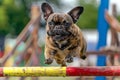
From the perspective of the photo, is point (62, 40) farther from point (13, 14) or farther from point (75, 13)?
point (13, 14)

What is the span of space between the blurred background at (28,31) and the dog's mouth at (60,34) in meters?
4.39

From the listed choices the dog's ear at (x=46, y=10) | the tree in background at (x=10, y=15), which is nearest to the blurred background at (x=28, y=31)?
the tree in background at (x=10, y=15)

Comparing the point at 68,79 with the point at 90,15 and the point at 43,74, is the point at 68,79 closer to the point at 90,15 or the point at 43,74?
the point at 43,74

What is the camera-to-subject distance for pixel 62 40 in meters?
5.39

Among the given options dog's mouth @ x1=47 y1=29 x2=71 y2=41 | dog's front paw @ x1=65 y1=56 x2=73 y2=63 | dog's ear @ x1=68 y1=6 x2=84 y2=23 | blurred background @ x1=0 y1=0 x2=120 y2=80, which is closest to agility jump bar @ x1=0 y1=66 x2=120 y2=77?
dog's front paw @ x1=65 y1=56 x2=73 y2=63

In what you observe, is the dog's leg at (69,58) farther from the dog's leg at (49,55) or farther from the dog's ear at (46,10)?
the dog's ear at (46,10)

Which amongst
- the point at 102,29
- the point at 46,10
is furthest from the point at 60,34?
the point at 102,29

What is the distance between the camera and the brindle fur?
5.36 metres

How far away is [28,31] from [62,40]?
5770 mm

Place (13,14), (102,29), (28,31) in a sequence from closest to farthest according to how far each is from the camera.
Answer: (102,29) < (28,31) < (13,14)

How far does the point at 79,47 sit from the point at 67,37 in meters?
0.31

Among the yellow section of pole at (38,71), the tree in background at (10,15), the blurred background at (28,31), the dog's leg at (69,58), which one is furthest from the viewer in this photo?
the tree in background at (10,15)

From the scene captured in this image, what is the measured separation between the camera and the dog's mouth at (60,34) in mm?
5277

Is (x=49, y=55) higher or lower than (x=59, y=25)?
lower
